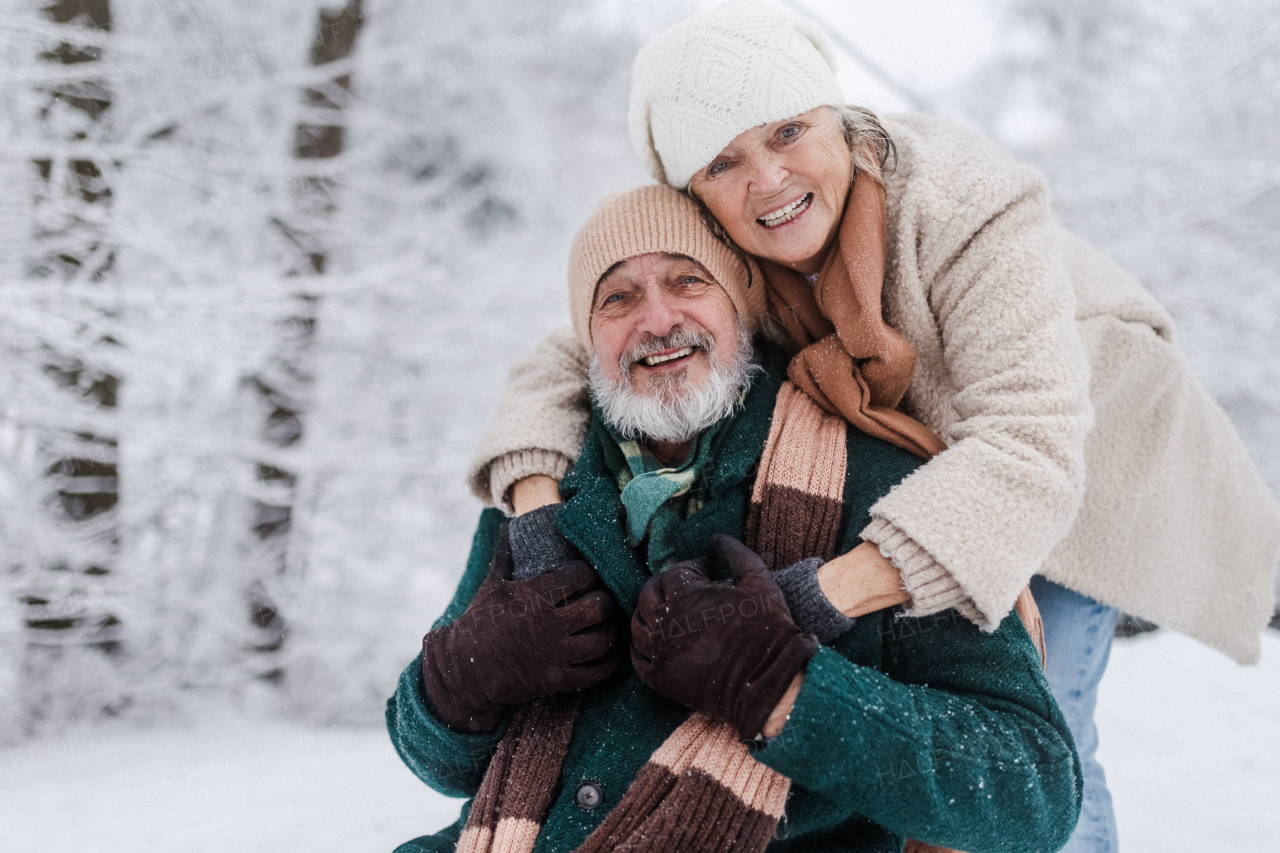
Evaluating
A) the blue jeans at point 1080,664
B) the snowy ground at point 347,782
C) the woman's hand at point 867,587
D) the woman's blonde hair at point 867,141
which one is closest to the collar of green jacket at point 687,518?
the woman's hand at point 867,587

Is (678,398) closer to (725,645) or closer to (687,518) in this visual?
(687,518)

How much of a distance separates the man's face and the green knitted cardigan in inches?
5.8

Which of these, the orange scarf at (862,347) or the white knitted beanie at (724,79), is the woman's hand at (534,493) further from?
the white knitted beanie at (724,79)

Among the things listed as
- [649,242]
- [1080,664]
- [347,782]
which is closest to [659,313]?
[649,242]

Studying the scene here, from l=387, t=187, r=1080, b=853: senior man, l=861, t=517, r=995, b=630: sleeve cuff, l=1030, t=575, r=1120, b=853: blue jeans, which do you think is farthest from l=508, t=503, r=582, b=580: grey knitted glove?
l=1030, t=575, r=1120, b=853: blue jeans

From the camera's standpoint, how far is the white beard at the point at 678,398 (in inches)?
72.1

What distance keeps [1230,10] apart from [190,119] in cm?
616

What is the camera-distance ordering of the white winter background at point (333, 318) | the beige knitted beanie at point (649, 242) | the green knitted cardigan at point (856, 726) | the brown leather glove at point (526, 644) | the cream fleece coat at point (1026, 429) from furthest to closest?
the white winter background at point (333, 318) < the beige knitted beanie at point (649, 242) < the brown leather glove at point (526, 644) < the cream fleece coat at point (1026, 429) < the green knitted cardigan at point (856, 726)

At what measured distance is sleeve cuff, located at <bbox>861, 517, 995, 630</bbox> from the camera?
134 centimetres

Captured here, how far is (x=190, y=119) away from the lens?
13.5 ft

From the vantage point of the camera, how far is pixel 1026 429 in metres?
1.39

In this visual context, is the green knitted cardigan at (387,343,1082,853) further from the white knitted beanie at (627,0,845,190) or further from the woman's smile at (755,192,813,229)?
the white knitted beanie at (627,0,845,190)

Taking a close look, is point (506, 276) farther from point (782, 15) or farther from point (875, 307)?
point (875, 307)

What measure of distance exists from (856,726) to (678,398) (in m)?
0.82
